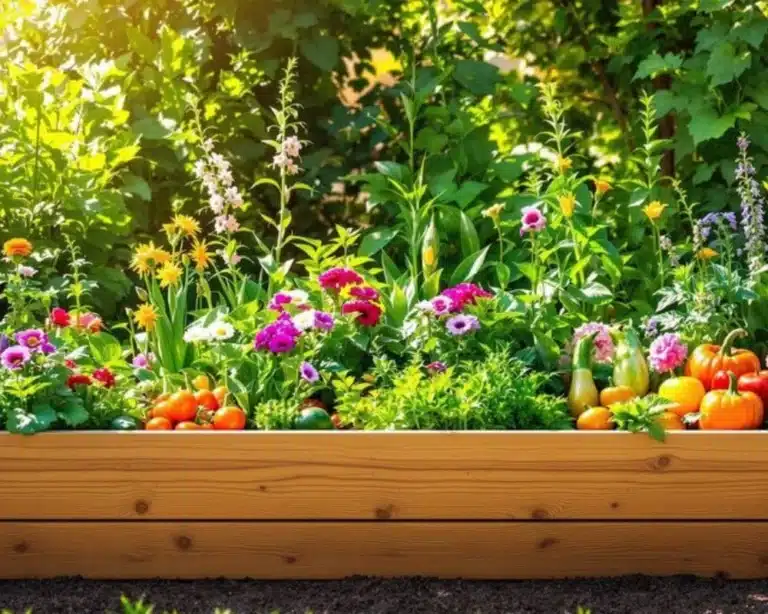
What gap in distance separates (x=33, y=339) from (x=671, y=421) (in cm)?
154

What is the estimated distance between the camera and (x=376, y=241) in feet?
14.1

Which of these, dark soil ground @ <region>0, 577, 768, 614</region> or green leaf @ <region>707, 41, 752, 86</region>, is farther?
green leaf @ <region>707, 41, 752, 86</region>

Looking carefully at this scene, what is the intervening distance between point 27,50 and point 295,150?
1425 millimetres

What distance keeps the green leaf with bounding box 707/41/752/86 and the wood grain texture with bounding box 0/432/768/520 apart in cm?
144

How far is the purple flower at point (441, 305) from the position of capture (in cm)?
361

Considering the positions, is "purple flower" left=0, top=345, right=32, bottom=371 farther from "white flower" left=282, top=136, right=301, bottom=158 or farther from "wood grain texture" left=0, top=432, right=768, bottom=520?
"white flower" left=282, top=136, right=301, bottom=158

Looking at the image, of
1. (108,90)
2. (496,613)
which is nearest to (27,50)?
(108,90)

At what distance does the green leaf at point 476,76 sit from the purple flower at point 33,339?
6.12 feet

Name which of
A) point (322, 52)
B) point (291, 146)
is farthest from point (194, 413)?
point (322, 52)

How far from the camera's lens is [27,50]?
15.9 ft

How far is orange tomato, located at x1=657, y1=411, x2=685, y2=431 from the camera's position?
3348 millimetres

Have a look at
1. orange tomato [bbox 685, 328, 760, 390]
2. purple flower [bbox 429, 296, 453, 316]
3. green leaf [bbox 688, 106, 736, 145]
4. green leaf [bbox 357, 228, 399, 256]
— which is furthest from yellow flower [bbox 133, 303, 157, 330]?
green leaf [bbox 688, 106, 736, 145]

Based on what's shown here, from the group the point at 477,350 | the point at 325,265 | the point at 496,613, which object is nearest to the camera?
the point at 496,613

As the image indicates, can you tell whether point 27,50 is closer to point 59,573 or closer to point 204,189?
point 204,189
